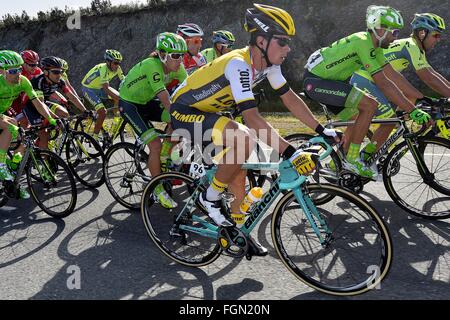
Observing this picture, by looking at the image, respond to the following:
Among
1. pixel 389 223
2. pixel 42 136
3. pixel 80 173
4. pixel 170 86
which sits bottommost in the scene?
pixel 389 223

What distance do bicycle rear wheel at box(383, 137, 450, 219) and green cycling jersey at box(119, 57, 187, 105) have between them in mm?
2969

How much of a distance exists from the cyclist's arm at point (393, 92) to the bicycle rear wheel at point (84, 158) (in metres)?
4.25

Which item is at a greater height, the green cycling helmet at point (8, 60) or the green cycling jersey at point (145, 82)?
the green cycling helmet at point (8, 60)

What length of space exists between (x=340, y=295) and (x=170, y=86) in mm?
4420

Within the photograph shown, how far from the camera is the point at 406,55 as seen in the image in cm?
578

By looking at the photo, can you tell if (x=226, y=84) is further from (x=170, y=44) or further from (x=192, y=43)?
(x=192, y=43)

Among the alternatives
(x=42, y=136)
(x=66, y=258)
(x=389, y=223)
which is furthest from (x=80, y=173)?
(x=389, y=223)

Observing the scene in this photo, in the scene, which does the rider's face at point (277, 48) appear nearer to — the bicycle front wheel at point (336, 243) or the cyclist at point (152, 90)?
the bicycle front wheel at point (336, 243)

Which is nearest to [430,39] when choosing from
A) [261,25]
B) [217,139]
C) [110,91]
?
[261,25]

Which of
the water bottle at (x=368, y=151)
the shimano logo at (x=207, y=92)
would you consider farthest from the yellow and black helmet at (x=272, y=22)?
the water bottle at (x=368, y=151)

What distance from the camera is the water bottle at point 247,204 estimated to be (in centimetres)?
367

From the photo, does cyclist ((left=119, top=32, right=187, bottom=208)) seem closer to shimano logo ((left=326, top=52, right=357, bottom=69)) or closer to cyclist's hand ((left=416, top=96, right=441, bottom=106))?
shimano logo ((left=326, top=52, right=357, bottom=69))
